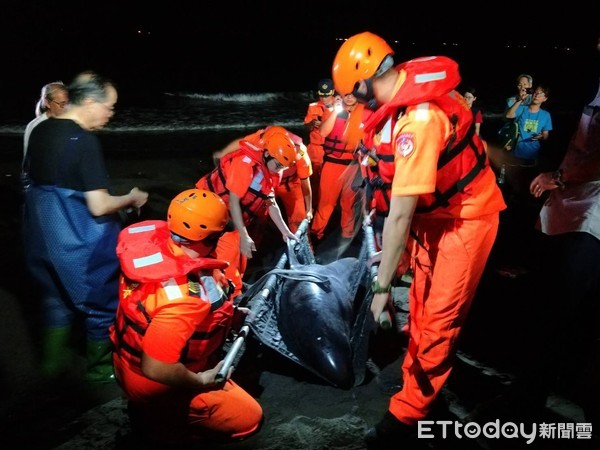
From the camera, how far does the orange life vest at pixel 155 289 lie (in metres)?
2.29

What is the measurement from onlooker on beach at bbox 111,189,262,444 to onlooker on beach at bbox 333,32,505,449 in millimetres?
921

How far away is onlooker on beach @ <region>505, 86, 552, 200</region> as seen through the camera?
7.30m

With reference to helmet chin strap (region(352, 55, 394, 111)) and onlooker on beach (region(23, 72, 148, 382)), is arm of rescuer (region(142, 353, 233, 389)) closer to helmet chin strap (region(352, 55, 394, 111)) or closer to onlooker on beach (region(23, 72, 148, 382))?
onlooker on beach (region(23, 72, 148, 382))

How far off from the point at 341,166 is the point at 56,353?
4053 millimetres

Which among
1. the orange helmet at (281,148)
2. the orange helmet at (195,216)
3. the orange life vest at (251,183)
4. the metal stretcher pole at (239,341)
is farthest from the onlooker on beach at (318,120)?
the orange helmet at (195,216)

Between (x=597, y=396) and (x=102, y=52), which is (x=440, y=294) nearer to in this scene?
(x=597, y=396)

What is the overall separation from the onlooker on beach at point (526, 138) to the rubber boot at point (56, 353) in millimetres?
6789

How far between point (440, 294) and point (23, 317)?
3.59m

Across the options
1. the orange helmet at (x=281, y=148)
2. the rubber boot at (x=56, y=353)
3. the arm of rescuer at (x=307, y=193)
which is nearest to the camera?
the rubber boot at (x=56, y=353)

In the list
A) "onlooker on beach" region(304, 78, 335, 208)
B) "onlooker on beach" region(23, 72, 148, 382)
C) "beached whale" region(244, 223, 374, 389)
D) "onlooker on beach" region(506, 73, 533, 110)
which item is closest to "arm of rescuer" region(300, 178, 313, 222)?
"onlooker on beach" region(304, 78, 335, 208)

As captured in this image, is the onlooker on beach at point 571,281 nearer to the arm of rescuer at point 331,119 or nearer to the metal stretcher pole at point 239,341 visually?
the metal stretcher pole at point 239,341

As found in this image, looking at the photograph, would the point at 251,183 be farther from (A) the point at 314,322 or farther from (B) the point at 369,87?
(B) the point at 369,87

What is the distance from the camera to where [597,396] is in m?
3.15

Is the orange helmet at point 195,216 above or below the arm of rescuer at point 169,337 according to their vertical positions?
above
